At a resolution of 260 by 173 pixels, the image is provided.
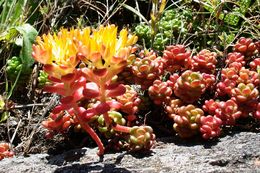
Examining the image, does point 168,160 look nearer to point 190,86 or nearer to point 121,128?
point 121,128

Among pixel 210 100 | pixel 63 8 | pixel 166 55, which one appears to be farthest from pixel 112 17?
pixel 210 100

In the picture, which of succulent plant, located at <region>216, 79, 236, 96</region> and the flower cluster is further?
succulent plant, located at <region>216, 79, 236, 96</region>

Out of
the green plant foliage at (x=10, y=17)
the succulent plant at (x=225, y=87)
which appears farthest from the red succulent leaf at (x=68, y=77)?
the green plant foliage at (x=10, y=17)

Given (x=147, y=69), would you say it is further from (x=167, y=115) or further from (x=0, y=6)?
(x=0, y=6)

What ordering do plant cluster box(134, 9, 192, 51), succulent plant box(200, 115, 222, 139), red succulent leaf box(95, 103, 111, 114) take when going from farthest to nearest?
plant cluster box(134, 9, 192, 51) → succulent plant box(200, 115, 222, 139) → red succulent leaf box(95, 103, 111, 114)

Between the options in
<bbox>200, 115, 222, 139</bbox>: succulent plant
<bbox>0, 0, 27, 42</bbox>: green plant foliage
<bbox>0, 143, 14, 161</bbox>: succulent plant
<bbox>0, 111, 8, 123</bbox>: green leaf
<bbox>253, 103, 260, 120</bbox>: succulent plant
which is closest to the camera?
<bbox>200, 115, 222, 139</bbox>: succulent plant

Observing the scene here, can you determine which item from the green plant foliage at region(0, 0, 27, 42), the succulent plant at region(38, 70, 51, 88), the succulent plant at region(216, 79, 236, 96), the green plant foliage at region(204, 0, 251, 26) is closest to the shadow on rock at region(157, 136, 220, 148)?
the succulent plant at region(216, 79, 236, 96)

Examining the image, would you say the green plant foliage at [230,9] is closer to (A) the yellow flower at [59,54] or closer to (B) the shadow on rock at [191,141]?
(B) the shadow on rock at [191,141]

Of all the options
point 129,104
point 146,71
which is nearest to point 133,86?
point 146,71

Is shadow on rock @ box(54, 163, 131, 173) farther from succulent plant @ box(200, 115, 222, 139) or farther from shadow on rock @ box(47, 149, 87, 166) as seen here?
succulent plant @ box(200, 115, 222, 139)
